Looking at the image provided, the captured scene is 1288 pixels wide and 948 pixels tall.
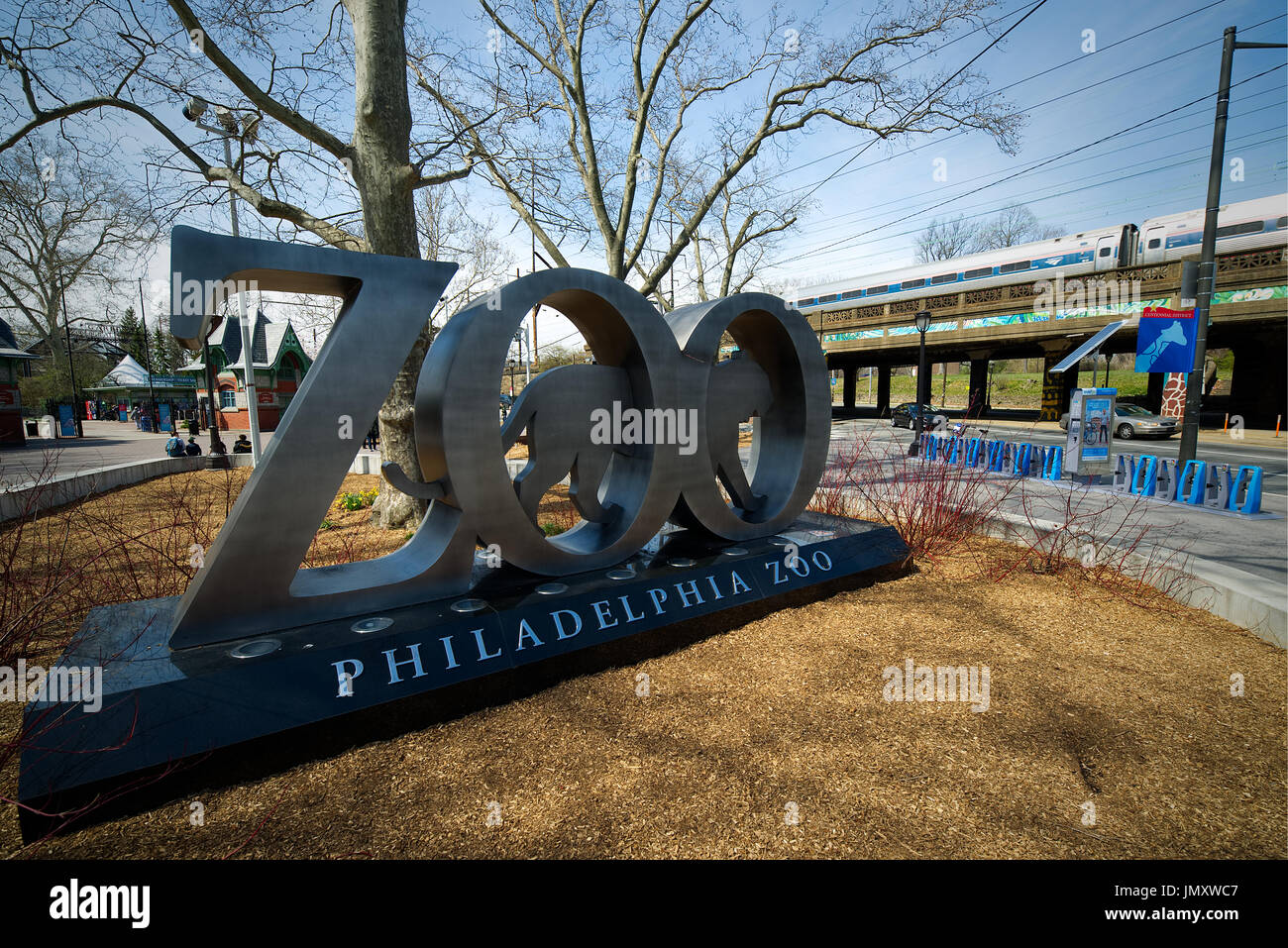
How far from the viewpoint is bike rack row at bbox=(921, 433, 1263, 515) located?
9250 millimetres

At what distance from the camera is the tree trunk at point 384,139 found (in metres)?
6.72

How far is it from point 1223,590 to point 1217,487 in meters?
6.60

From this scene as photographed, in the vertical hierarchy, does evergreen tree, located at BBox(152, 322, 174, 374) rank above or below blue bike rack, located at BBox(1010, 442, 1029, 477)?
above

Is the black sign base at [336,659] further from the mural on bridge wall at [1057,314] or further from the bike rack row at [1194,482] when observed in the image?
the mural on bridge wall at [1057,314]

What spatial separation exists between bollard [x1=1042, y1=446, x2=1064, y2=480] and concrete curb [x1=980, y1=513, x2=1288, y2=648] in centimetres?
788

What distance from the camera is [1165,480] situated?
34.6 ft

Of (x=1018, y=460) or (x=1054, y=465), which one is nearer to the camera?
(x=1054, y=465)

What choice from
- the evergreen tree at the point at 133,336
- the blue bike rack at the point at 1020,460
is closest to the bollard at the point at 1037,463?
the blue bike rack at the point at 1020,460

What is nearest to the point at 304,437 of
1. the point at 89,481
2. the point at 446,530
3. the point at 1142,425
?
the point at 446,530

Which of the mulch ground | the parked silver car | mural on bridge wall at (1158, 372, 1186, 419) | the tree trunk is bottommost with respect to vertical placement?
the mulch ground

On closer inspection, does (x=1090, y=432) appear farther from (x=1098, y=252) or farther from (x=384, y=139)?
(x=1098, y=252)

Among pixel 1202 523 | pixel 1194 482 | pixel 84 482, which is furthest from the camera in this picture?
pixel 84 482

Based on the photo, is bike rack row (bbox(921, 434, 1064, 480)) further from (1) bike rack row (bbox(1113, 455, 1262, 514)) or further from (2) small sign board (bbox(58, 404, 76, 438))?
(2) small sign board (bbox(58, 404, 76, 438))

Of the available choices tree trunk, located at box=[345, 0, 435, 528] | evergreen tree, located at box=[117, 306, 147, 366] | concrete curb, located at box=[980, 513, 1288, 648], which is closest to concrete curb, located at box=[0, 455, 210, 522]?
tree trunk, located at box=[345, 0, 435, 528]
